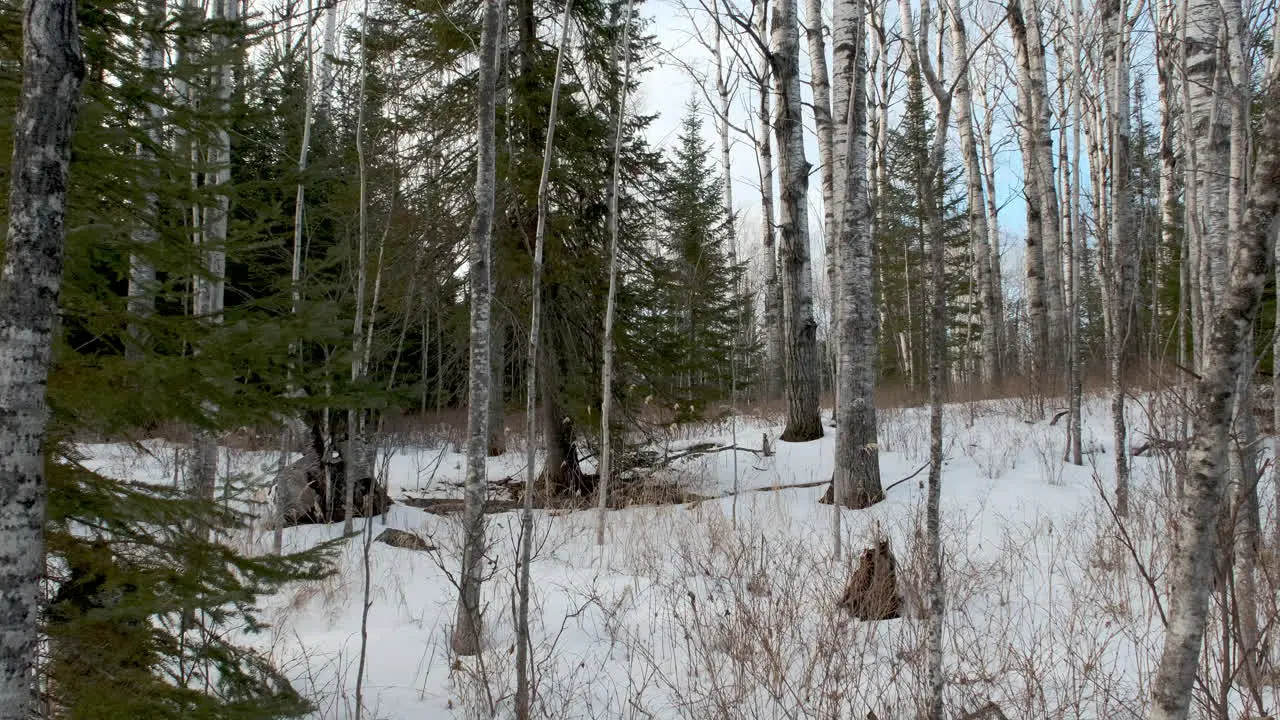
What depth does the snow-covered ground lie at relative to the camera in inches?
120

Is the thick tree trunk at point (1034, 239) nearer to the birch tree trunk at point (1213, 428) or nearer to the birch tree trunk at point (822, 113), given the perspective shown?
the birch tree trunk at point (822, 113)

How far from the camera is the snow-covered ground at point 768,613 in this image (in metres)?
3.04

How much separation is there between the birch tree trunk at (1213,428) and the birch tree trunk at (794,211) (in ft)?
21.9

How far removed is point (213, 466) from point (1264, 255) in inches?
239

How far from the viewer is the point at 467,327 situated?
7.56 meters

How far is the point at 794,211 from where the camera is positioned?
27.2ft

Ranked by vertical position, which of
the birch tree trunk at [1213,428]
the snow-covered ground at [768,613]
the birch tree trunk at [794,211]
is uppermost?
the birch tree trunk at [794,211]

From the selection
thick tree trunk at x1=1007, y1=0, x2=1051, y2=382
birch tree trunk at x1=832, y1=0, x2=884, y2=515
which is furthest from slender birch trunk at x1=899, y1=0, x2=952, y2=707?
thick tree trunk at x1=1007, y1=0, x2=1051, y2=382

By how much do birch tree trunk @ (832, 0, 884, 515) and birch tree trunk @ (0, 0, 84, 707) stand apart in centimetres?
487

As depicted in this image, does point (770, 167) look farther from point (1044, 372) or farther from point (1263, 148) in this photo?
point (1263, 148)

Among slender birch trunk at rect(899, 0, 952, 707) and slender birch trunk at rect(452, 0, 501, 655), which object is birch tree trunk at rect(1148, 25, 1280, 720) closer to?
slender birch trunk at rect(899, 0, 952, 707)

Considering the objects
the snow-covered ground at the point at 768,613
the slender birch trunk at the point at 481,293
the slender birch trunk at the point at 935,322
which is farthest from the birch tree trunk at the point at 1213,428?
the slender birch trunk at the point at 481,293

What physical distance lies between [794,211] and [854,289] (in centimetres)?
268

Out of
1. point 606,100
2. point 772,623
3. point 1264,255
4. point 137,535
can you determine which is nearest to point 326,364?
point 137,535
